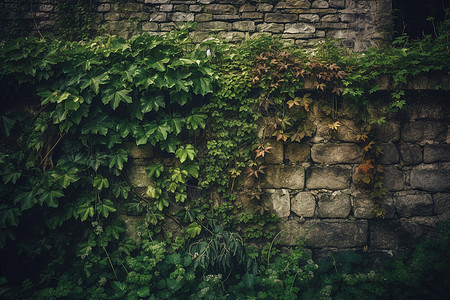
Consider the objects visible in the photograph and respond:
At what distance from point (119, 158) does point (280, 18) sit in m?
3.26

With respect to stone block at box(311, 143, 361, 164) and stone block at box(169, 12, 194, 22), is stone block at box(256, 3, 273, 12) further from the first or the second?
stone block at box(311, 143, 361, 164)

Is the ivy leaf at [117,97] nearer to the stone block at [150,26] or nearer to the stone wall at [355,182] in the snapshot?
the stone wall at [355,182]

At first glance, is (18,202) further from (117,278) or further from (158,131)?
(158,131)

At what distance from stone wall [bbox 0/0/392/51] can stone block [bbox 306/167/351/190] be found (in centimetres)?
233

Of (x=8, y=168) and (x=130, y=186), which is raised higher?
(x=8, y=168)

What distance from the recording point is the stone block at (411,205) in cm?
255

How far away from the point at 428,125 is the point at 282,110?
1510 mm

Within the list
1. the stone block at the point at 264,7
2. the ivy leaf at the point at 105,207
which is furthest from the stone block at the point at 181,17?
the ivy leaf at the point at 105,207

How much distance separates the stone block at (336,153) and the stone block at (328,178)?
0.09 m

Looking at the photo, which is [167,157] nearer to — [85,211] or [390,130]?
[85,211]

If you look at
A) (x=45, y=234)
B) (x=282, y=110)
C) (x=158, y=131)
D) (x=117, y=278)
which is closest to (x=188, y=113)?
(x=158, y=131)

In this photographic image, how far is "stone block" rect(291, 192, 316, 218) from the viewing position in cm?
260

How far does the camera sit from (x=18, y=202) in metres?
2.39

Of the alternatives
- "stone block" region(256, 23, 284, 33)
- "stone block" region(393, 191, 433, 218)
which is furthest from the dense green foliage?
"stone block" region(256, 23, 284, 33)
